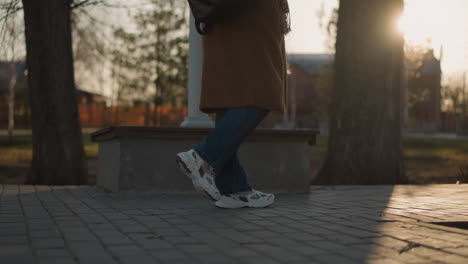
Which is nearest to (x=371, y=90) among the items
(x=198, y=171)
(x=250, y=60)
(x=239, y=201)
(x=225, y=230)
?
(x=239, y=201)

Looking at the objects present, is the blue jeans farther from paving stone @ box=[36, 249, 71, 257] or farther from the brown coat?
paving stone @ box=[36, 249, 71, 257]

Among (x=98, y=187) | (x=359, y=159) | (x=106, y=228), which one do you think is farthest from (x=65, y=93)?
(x=106, y=228)

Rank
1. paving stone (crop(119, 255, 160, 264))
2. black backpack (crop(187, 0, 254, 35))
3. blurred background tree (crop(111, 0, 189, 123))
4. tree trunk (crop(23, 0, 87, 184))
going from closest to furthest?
paving stone (crop(119, 255, 160, 264)) < black backpack (crop(187, 0, 254, 35)) < tree trunk (crop(23, 0, 87, 184)) < blurred background tree (crop(111, 0, 189, 123))

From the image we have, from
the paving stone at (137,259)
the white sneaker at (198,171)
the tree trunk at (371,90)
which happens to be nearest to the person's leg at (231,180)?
the white sneaker at (198,171)

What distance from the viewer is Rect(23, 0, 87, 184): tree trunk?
9.47 meters

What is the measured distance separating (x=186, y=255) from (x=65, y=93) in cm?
746

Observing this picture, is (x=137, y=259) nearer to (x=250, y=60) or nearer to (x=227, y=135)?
(x=227, y=135)

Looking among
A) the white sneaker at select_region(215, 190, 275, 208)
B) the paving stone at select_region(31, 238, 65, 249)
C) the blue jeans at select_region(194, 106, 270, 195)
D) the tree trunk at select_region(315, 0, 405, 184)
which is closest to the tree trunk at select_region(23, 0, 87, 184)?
the tree trunk at select_region(315, 0, 405, 184)

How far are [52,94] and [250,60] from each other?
620 cm

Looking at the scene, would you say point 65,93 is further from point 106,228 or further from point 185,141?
point 106,228

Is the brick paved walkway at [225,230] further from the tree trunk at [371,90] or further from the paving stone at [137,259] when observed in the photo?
the tree trunk at [371,90]

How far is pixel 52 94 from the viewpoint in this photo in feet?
31.5

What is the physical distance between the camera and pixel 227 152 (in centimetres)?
409

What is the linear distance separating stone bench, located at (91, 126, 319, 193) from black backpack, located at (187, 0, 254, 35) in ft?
5.22
